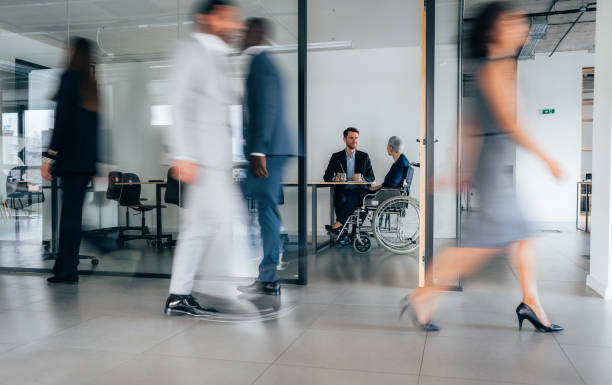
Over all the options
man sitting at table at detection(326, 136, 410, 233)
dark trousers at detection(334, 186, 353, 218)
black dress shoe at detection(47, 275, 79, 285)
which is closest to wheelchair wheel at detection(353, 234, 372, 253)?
man sitting at table at detection(326, 136, 410, 233)

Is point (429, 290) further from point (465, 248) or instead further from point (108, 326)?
point (108, 326)

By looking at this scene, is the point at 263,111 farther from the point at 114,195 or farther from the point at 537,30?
the point at 537,30

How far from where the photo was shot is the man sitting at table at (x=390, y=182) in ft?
17.3

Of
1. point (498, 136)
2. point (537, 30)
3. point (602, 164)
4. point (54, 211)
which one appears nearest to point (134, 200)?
point (54, 211)

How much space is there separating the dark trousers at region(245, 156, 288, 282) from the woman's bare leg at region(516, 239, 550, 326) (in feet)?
4.75

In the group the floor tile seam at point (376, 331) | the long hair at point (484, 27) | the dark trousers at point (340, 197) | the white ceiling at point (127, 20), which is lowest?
the floor tile seam at point (376, 331)

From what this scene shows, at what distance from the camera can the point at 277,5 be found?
11.9 feet

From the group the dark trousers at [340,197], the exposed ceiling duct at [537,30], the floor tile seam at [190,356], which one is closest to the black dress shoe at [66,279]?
the floor tile seam at [190,356]

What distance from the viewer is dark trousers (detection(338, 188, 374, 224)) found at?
5484 mm

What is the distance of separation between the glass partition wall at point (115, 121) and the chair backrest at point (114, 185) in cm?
5

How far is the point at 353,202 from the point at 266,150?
271 cm

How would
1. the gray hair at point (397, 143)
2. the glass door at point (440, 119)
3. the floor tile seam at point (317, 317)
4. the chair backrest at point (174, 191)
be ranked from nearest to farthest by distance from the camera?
the floor tile seam at point (317, 317), the glass door at point (440, 119), the chair backrest at point (174, 191), the gray hair at point (397, 143)

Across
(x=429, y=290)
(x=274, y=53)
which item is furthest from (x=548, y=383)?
(x=274, y=53)

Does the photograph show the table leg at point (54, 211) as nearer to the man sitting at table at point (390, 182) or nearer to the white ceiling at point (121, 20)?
the white ceiling at point (121, 20)
